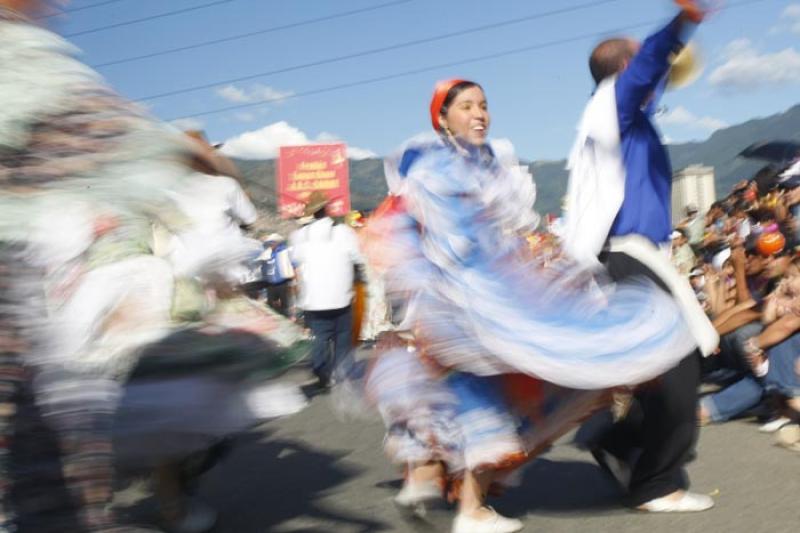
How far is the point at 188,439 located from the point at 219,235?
66 cm

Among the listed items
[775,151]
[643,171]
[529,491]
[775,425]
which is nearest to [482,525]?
[529,491]

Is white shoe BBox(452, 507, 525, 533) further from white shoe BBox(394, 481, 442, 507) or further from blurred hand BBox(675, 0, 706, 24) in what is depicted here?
blurred hand BBox(675, 0, 706, 24)

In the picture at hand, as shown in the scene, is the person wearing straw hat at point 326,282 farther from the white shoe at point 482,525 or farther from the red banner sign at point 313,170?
the red banner sign at point 313,170

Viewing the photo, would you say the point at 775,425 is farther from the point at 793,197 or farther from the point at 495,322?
the point at 495,322

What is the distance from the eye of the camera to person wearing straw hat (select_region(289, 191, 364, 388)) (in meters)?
8.35

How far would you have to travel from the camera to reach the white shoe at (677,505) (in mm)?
3842

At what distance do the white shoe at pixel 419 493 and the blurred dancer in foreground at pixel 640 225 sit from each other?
2.57ft

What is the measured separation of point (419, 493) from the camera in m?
3.88

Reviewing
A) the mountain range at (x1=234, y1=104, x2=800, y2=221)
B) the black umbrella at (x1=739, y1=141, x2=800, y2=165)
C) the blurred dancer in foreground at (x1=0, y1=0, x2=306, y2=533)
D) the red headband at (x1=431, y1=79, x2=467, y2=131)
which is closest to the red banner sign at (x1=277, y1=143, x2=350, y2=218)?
the black umbrella at (x1=739, y1=141, x2=800, y2=165)

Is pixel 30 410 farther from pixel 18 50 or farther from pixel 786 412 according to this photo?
pixel 786 412

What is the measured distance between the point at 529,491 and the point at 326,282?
163 inches

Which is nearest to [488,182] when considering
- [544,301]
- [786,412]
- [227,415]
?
[544,301]

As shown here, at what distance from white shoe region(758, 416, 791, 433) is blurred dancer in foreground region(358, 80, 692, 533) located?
7.28ft

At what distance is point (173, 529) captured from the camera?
4.06 metres
